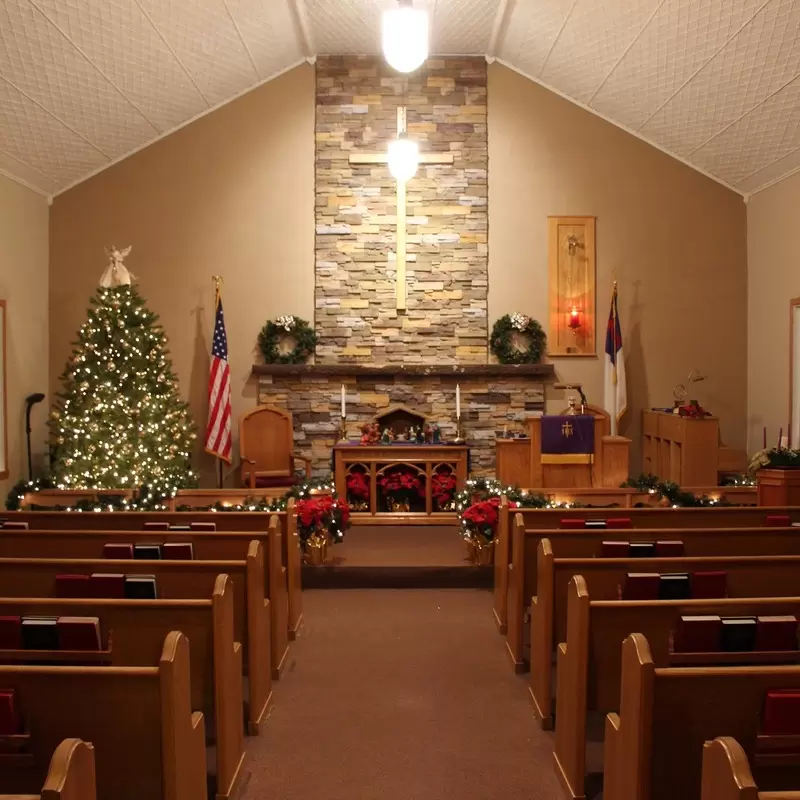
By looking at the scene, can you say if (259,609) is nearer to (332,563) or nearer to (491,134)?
(332,563)

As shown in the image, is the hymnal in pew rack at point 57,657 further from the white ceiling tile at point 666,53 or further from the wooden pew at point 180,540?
the white ceiling tile at point 666,53

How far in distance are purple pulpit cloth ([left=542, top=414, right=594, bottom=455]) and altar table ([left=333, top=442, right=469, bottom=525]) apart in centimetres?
84

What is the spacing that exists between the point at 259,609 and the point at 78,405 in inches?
188

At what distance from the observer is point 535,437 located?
7227 mm

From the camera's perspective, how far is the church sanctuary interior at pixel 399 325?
156 inches

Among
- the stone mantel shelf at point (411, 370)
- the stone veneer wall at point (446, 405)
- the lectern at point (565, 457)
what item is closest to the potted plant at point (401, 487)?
the lectern at point (565, 457)

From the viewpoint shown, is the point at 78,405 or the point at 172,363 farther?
the point at 172,363

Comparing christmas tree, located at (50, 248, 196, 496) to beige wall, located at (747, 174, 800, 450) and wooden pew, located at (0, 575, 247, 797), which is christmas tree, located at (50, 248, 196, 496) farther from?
beige wall, located at (747, 174, 800, 450)

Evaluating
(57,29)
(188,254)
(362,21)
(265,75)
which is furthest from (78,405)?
(362,21)

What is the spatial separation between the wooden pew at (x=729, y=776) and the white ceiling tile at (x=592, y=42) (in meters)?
6.15

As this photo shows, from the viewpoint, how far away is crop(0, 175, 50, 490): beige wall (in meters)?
7.58

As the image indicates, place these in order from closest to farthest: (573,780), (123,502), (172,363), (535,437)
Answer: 1. (573,780)
2. (123,502)
3. (535,437)
4. (172,363)

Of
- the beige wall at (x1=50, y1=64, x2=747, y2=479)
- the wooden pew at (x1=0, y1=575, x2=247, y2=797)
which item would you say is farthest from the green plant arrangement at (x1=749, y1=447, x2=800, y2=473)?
the wooden pew at (x1=0, y1=575, x2=247, y2=797)

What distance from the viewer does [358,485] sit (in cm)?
761
